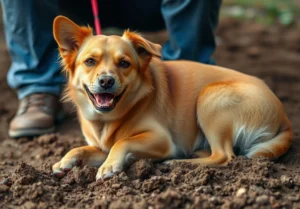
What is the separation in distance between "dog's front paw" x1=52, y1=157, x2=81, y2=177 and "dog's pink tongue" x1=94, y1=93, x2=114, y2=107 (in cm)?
40

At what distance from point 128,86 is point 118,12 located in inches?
78.2

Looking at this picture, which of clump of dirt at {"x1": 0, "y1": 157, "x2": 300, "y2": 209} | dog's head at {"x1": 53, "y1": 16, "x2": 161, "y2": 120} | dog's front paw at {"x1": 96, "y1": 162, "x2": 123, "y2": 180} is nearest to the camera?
clump of dirt at {"x1": 0, "y1": 157, "x2": 300, "y2": 209}

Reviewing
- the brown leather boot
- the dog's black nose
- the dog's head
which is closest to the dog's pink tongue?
the dog's head

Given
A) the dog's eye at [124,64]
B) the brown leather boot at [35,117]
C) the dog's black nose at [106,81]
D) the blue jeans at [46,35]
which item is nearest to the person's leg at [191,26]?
the blue jeans at [46,35]

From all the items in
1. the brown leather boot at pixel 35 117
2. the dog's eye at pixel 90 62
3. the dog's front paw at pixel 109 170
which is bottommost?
the brown leather boot at pixel 35 117

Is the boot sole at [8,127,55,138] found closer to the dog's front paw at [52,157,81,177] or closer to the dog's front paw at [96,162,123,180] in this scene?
the dog's front paw at [52,157,81,177]

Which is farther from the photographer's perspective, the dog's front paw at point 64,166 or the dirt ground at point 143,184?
the dog's front paw at point 64,166

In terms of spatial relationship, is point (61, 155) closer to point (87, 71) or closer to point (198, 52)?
point (87, 71)

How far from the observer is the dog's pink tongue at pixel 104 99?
3518mm

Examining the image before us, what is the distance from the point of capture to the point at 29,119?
4.57 m

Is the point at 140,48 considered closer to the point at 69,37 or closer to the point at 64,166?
the point at 69,37

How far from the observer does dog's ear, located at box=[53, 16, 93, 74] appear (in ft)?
11.9

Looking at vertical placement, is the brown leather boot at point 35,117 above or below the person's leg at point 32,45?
below

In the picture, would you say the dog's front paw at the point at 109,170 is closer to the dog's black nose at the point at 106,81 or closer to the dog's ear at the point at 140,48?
the dog's black nose at the point at 106,81
